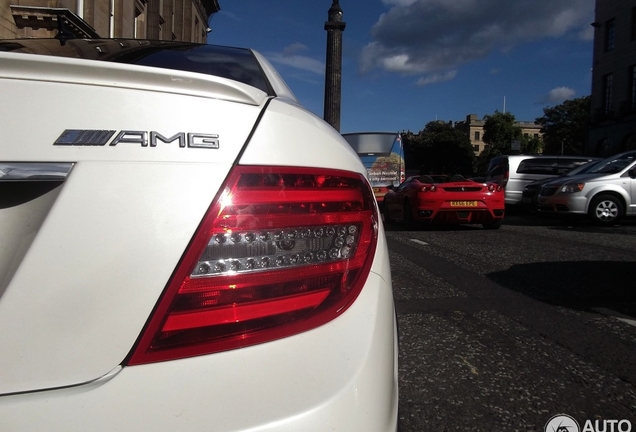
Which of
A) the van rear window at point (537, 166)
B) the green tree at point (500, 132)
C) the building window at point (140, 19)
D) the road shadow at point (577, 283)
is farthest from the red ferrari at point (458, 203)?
the green tree at point (500, 132)

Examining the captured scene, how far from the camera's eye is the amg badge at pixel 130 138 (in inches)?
37.4

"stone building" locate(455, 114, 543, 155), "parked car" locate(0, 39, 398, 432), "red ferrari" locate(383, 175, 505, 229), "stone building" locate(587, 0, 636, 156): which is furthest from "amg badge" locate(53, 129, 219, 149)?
"stone building" locate(455, 114, 543, 155)

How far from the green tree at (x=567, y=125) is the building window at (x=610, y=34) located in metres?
25.0

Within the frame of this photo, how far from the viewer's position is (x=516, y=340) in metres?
3.10

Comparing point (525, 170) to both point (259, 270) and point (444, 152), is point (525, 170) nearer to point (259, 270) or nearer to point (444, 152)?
point (259, 270)

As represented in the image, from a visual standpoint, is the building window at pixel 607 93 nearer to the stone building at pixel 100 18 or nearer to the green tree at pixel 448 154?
the stone building at pixel 100 18

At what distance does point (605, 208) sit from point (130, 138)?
36.8 feet

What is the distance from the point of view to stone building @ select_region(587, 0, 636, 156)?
31.3 meters

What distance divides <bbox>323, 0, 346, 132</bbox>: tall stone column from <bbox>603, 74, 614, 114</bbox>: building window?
2496 cm

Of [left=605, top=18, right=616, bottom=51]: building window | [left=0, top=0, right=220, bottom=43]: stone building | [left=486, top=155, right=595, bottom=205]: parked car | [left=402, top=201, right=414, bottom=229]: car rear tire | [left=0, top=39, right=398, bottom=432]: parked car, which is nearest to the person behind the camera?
[left=0, top=39, right=398, bottom=432]: parked car

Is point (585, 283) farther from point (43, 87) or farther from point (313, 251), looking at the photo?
point (43, 87)

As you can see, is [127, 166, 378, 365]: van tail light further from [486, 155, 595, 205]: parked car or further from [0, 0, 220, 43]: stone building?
[486, 155, 595, 205]: parked car

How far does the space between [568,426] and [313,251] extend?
1623mm
